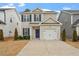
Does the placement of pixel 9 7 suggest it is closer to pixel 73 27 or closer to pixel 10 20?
pixel 10 20

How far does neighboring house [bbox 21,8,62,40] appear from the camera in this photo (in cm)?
2459

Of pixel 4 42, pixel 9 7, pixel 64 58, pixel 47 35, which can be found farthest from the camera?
pixel 47 35

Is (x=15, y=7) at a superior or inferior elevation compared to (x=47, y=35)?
superior

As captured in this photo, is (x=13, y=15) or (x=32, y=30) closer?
(x=13, y=15)

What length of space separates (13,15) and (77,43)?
6237 mm

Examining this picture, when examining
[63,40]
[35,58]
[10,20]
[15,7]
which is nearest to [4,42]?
[10,20]

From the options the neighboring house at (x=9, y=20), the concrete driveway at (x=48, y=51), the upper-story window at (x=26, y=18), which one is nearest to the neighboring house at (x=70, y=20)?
the concrete driveway at (x=48, y=51)

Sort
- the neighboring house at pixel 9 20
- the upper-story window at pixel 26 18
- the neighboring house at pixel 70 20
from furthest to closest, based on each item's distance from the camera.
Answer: the upper-story window at pixel 26 18, the neighboring house at pixel 70 20, the neighboring house at pixel 9 20

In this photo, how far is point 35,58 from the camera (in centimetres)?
1305

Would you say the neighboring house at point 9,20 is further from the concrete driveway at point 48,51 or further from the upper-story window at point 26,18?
the upper-story window at point 26,18

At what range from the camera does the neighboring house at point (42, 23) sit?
80.7ft

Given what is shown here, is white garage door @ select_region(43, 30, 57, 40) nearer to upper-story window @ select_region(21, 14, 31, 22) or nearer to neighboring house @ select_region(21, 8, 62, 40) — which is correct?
neighboring house @ select_region(21, 8, 62, 40)

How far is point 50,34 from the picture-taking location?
25594 millimetres

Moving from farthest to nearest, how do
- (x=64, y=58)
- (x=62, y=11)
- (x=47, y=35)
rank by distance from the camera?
(x=47, y=35)
(x=62, y=11)
(x=64, y=58)
